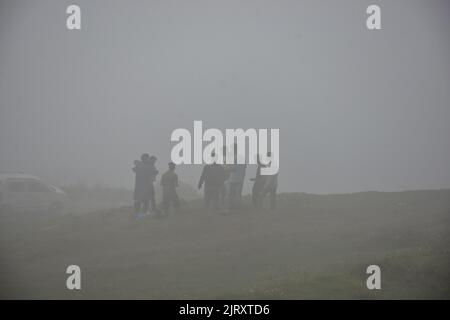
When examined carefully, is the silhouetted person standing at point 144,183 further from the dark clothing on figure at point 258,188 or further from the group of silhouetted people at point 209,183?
the dark clothing on figure at point 258,188

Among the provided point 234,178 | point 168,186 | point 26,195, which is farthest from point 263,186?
point 26,195

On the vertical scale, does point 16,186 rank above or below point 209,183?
above

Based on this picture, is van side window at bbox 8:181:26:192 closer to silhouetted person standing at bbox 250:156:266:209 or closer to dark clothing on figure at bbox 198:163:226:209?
dark clothing on figure at bbox 198:163:226:209

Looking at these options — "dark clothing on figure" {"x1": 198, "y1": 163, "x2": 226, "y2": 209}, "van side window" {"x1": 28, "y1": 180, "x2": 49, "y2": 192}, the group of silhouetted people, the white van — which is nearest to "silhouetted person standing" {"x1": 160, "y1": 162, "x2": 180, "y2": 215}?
the group of silhouetted people

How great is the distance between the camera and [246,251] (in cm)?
1761

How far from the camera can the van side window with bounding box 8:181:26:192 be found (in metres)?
27.4

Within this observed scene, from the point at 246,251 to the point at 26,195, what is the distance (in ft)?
50.7

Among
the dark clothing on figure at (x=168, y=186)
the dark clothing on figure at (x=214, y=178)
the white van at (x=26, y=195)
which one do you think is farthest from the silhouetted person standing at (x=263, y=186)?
the white van at (x=26, y=195)

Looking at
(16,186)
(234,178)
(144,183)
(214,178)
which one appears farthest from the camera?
(16,186)

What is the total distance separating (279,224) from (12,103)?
190 m

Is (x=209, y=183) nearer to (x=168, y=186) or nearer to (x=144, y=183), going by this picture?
(x=168, y=186)

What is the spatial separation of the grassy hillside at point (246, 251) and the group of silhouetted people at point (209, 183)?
2.40 feet
